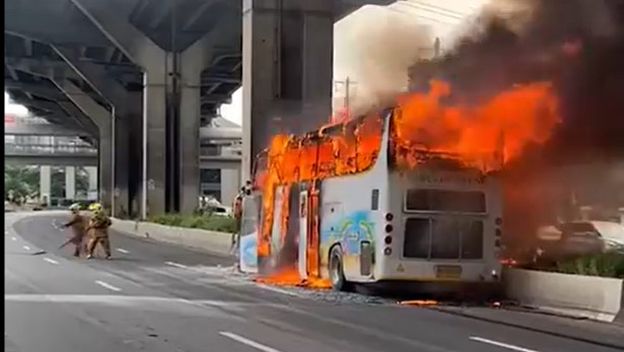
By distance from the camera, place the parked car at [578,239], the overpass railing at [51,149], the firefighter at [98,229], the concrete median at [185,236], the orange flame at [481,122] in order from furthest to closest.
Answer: the overpass railing at [51,149] → the concrete median at [185,236] → the firefighter at [98,229] → the parked car at [578,239] → the orange flame at [481,122]

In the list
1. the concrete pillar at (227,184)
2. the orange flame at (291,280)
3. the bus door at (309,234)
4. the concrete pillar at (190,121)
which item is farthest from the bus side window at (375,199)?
the concrete pillar at (227,184)

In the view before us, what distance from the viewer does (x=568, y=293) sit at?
15.8 metres

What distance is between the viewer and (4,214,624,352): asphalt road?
11.4 m

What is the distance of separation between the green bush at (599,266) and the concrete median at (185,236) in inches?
695

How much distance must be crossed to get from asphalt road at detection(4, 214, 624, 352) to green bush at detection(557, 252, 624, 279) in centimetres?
233

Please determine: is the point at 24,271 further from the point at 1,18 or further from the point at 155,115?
the point at 155,115

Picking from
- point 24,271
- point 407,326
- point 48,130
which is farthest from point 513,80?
point 48,130

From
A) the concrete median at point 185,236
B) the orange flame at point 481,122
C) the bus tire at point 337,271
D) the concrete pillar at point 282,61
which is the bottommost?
the concrete median at point 185,236

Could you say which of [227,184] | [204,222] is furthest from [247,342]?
[227,184]

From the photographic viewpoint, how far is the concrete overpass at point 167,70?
111ft

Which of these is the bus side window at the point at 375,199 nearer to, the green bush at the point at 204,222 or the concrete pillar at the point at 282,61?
the concrete pillar at the point at 282,61

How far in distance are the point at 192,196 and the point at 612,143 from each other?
41897 mm

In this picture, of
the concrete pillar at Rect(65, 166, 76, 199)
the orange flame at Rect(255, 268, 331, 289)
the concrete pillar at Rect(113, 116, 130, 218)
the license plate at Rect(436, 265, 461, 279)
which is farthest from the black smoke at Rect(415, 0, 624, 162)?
the concrete pillar at Rect(65, 166, 76, 199)

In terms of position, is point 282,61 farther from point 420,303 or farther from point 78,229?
point 420,303
